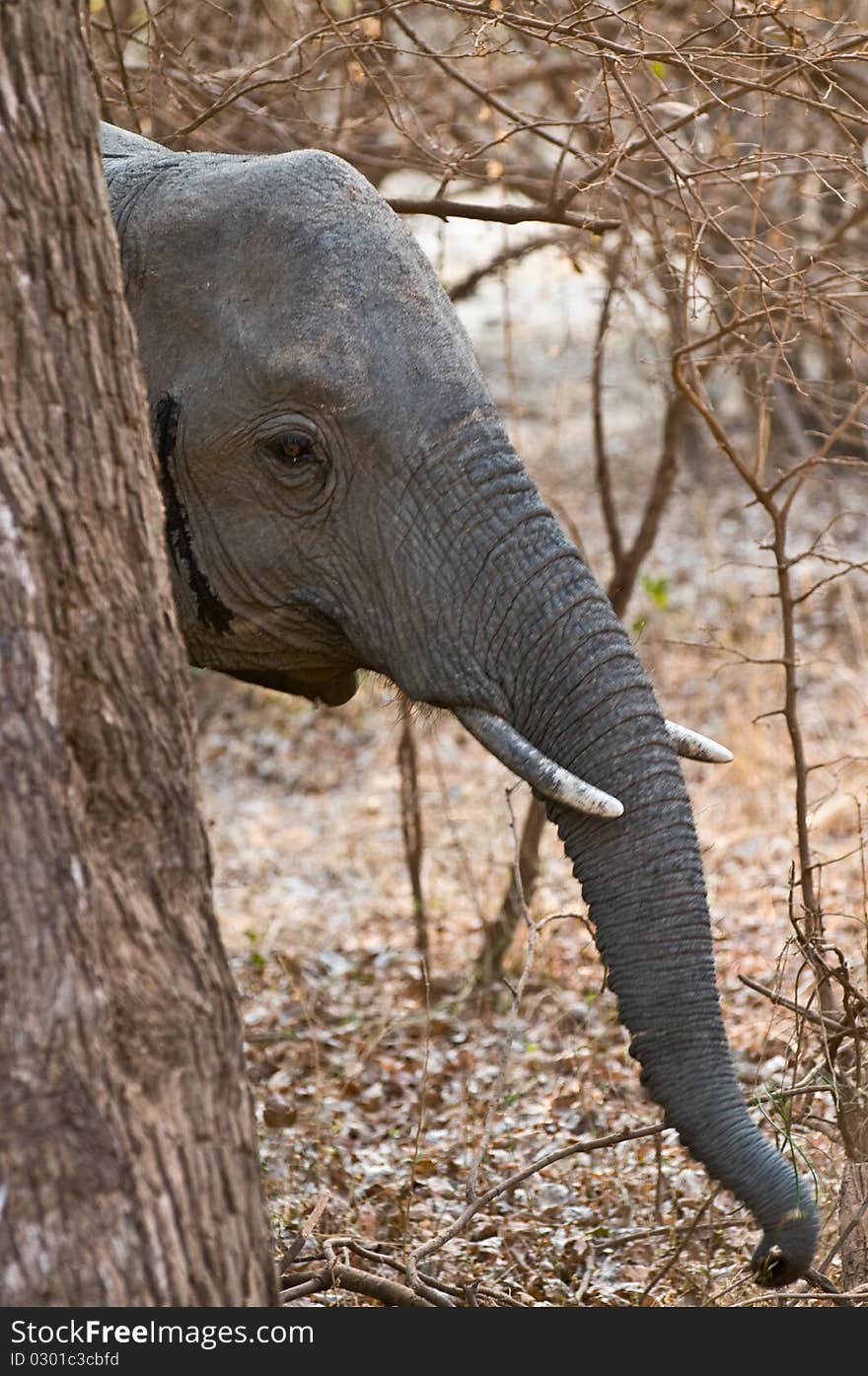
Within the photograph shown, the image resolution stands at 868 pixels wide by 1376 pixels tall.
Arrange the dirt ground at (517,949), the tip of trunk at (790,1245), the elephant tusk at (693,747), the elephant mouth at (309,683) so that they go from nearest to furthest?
the tip of trunk at (790,1245) < the elephant tusk at (693,747) < the elephant mouth at (309,683) < the dirt ground at (517,949)

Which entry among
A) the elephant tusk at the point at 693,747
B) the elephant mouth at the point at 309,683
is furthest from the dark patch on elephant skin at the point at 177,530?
the elephant tusk at the point at 693,747

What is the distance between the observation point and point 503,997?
783 centimetres

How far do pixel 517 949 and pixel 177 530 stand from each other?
3886 mm

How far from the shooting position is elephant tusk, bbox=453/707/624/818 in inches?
153

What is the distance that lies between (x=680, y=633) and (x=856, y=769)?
9.69ft

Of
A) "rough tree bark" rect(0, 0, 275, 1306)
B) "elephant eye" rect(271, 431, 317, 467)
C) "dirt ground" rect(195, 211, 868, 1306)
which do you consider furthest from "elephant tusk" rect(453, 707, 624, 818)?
"rough tree bark" rect(0, 0, 275, 1306)

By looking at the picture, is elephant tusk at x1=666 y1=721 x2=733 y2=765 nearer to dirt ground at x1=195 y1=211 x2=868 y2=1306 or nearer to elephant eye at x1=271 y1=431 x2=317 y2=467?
dirt ground at x1=195 y1=211 x2=868 y2=1306

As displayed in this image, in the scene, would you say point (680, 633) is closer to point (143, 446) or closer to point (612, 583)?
point (612, 583)

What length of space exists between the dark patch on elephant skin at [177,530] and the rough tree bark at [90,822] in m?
1.30

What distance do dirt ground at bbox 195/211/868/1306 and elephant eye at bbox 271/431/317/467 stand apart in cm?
72

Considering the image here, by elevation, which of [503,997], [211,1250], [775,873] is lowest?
[211,1250]

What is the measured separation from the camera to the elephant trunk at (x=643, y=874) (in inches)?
151

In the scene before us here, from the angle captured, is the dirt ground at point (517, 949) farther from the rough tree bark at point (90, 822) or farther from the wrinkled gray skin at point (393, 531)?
the rough tree bark at point (90, 822)
